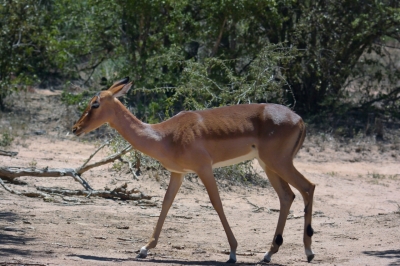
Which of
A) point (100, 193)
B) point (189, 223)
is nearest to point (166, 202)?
point (189, 223)

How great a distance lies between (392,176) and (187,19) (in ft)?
20.2

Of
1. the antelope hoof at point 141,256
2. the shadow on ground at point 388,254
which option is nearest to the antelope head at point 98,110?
the antelope hoof at point 141,256

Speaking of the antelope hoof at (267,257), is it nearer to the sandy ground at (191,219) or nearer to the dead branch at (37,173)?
the sandy ground at (191,219)

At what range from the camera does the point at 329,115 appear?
1830cm

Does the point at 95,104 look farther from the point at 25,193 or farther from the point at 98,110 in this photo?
the point at 25,193

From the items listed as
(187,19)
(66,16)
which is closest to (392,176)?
(187,19)

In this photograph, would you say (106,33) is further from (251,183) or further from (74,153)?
(251,183)

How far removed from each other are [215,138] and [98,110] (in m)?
1.43

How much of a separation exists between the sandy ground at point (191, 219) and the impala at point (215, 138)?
645 mm

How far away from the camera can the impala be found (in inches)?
305

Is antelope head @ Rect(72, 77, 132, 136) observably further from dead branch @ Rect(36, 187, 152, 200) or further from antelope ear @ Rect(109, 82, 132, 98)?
dead branch @ Rect(36, 187, 152, 200)

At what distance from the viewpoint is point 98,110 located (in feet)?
26.0

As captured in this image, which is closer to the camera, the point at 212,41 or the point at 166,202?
the point at 166,202

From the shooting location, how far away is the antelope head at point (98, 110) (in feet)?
25.8
